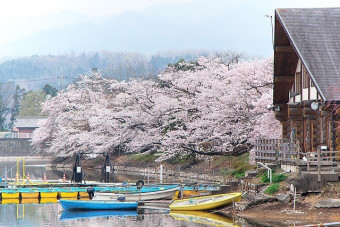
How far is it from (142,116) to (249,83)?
13835 mm

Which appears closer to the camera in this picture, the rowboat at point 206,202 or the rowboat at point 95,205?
the rowboat at point 206,202

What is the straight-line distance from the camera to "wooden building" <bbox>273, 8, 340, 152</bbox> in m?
31.5

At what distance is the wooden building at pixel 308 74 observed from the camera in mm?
31477

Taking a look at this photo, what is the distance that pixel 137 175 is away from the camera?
5816 cm

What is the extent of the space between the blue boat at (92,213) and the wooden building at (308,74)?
32.0 ft

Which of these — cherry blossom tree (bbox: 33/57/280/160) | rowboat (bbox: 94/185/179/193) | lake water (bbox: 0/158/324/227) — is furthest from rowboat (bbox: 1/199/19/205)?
cherry blossom tree (bbox: 33/57/280/160)

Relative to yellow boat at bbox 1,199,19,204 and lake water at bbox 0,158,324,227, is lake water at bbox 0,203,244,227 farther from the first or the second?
yellow boat at bbox 1,199,19,204

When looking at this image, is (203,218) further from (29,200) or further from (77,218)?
(29,200)

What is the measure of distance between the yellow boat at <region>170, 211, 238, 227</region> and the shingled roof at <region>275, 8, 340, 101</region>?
6918mm

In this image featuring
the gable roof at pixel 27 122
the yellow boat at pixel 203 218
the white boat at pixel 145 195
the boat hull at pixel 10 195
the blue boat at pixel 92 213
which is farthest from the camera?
the gable roof at pixel 27 122

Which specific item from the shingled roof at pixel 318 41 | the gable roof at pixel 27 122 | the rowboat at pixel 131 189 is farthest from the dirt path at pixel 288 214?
the gable roof at pixel 27 122

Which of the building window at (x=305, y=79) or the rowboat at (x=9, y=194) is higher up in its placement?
the building window at (x=305, y=79)

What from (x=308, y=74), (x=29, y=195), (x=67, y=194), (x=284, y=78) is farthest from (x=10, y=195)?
(x=308, y=74)

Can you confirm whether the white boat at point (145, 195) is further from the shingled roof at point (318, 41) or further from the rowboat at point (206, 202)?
the shingled roof at point (318, 41)
